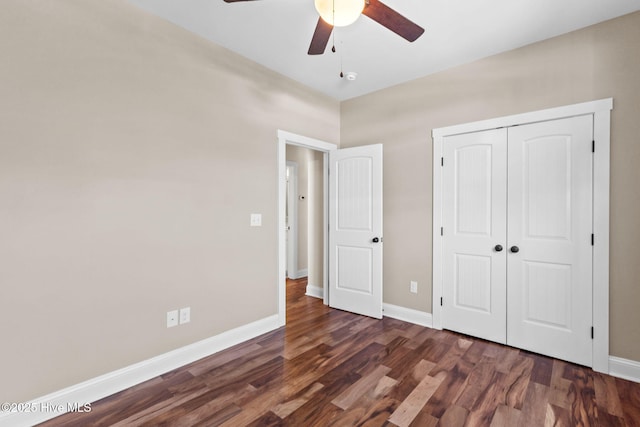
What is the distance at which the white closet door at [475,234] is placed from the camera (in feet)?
9.18

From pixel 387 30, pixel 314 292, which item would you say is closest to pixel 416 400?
pixel 314 292

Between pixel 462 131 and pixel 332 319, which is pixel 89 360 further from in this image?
pixel 462 131

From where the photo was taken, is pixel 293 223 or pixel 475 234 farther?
pixel 293 223

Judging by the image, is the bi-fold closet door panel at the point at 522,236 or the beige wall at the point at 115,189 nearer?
the beige wall at the point at 115,189

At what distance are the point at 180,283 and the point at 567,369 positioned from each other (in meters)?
3.18

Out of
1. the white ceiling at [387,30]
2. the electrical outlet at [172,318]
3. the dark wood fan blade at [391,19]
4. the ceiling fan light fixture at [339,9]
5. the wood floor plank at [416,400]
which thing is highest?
the white ceiling at [387,30]

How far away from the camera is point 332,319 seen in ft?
11.3

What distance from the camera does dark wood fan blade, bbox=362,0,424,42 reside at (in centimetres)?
158

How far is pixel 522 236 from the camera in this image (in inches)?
105

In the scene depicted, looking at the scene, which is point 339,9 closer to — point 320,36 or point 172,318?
point 320,36

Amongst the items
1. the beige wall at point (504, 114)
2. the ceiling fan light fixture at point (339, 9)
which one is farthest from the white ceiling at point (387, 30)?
the ceiling fan light fixture at point (339, 9)

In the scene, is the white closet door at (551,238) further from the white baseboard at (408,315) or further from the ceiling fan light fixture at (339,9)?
the ceiling fan light fixture at (339,9)

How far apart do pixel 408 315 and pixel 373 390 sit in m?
1.44

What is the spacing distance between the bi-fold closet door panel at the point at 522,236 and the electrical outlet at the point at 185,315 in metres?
2.49
